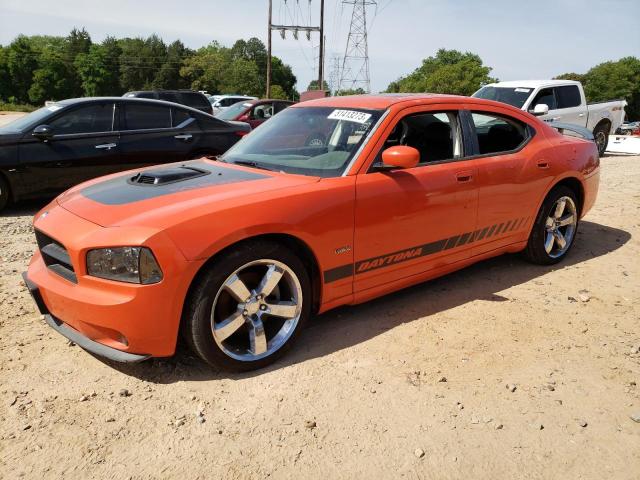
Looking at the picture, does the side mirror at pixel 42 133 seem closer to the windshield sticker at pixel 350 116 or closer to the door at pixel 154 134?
the door at pixel 154 134

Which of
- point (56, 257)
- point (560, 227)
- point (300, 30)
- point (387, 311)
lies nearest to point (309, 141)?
point (387, 311)

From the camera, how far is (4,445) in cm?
234

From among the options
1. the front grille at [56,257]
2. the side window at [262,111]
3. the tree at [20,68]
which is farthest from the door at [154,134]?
the tree at [20,68]

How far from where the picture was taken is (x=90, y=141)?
670cm

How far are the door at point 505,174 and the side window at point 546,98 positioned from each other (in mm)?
6502

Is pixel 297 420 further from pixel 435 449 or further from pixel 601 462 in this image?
pixel 601 462

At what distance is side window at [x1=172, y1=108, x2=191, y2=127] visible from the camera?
753 cm

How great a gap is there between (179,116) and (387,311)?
16.9 feet

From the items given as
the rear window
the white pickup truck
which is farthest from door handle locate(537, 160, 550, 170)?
the rear window

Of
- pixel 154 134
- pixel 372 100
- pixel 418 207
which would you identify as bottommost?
pixel 418 207

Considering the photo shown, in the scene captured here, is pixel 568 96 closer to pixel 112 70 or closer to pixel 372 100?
pixel 372 100

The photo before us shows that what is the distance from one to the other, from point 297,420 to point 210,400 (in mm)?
482

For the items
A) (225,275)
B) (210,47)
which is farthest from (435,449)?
(210,47)

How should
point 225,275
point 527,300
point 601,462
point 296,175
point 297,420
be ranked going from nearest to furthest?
point 601,462, point 297,420, point 225,275, point 296,175, point 527,300
